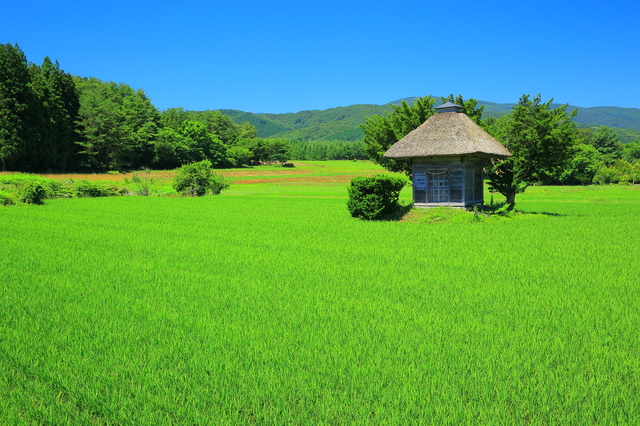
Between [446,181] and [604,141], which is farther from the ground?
[604,141]

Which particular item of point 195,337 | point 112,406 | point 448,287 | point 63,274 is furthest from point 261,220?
point 112,406

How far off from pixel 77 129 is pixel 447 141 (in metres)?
62.7

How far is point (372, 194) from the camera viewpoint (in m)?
→ 20.0

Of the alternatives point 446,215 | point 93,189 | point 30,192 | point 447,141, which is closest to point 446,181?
point 447,141

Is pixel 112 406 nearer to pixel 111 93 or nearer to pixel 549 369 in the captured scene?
pixel 549 369

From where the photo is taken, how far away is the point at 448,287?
26.8 feet

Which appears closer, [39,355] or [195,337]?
[39,355]

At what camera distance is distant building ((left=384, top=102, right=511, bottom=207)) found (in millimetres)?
20109

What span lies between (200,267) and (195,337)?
4.63 metres

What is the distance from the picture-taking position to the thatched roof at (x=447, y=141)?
19750mm

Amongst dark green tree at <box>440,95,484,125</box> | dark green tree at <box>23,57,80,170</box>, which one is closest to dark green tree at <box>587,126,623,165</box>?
dark green tree at <box>440,95,484,125</box>

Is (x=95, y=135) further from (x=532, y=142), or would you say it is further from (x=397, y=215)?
(x=532, y=142)

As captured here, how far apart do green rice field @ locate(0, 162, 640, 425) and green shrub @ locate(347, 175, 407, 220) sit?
7680mm

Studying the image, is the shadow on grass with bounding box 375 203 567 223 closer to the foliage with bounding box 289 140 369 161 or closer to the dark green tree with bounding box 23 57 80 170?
the dark green tree with bounding box 23 57 80 170
